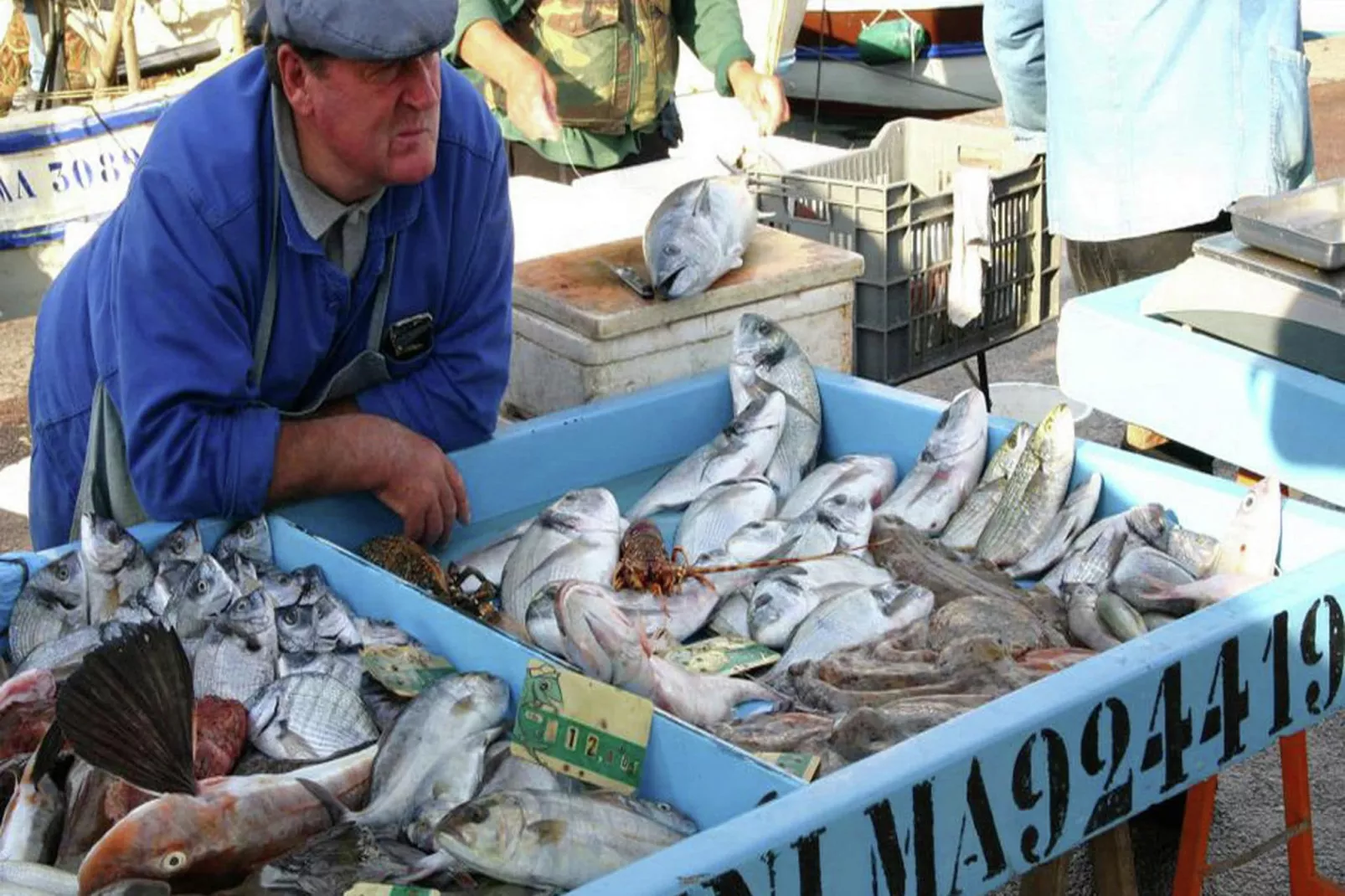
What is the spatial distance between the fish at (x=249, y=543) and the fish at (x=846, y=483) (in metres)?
0.97

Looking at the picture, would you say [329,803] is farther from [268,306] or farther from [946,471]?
[946,471]

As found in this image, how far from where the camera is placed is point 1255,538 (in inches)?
106

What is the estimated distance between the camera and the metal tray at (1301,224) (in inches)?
115

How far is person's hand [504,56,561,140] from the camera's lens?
4.32m

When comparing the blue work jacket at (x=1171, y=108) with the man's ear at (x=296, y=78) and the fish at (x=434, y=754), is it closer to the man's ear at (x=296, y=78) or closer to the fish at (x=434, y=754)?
the man's ear at (x=296, y=78)

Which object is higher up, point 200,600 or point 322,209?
point 322,209

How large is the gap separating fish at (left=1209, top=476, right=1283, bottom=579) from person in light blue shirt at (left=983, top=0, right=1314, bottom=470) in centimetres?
90

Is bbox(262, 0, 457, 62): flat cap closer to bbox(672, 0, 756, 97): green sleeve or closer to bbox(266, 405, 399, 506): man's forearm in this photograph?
bbox(266, 405, 399, 506): man's forearm

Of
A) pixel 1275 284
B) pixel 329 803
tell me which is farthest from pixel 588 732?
pixel 1275 284

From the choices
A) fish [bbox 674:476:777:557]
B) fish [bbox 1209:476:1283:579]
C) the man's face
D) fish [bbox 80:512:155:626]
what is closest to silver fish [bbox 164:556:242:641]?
fish [bbox 80:512:155:626]

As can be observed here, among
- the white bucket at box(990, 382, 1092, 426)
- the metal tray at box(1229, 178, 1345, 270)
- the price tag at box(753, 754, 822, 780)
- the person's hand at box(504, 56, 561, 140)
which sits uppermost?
the person's hand at box(504, 56, 561, 140)

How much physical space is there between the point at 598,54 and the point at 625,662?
9.78 feet

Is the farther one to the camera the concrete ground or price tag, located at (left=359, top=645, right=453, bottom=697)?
the concrete ground

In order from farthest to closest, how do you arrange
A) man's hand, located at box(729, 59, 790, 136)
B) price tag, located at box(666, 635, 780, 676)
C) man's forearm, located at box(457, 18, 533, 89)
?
1. man's hand, located at box(729, 59, 790, 136)
2. man's forearm, located at box(457, 18, 533, 89)
3. price tag, located at box(666, 635, 780, 676)
